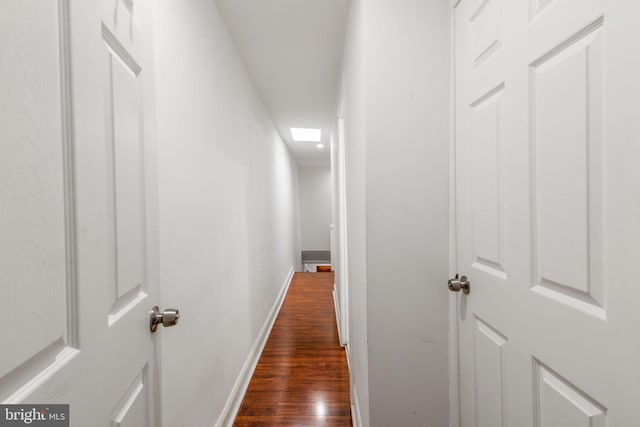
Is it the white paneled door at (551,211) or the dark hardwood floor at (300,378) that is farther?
the dark hardwood floor at (300,378)

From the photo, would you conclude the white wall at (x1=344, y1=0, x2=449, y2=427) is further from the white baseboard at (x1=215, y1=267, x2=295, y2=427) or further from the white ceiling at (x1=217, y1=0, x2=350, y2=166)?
the white baseboard at (x1=215, y1=267, x2=295, y2=427)

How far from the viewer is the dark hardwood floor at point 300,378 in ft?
5.46

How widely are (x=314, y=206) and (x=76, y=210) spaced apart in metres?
6.68

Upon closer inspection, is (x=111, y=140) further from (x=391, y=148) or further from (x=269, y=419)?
(x=269, y=419)

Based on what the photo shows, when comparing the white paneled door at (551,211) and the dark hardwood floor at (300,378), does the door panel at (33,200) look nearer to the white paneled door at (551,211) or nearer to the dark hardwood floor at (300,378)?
the white paneled door at (551,211)

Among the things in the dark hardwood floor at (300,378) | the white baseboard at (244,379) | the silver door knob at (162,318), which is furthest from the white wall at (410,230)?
the white baseboard at (244,379)

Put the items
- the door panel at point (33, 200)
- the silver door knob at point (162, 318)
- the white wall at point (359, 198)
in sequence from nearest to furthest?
1. the door panel at point (33, 200)
2. the silver door knob at point (162, 318)
3. the white wall at point (359, 198)

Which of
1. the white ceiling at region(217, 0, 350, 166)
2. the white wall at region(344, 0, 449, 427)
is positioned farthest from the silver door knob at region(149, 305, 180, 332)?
the white ceiling at region(217, 0, 350, 166)

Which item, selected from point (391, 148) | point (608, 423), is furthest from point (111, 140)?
point (608, 423)

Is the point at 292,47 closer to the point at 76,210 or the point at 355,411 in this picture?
the point at 76,210

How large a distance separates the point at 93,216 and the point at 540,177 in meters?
1.03

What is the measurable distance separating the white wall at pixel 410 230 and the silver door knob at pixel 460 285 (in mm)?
51

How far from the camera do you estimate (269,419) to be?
1.64m

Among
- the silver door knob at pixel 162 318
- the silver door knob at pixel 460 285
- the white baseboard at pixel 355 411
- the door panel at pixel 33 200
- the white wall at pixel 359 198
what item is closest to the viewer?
the door panel at pixel 33 200
